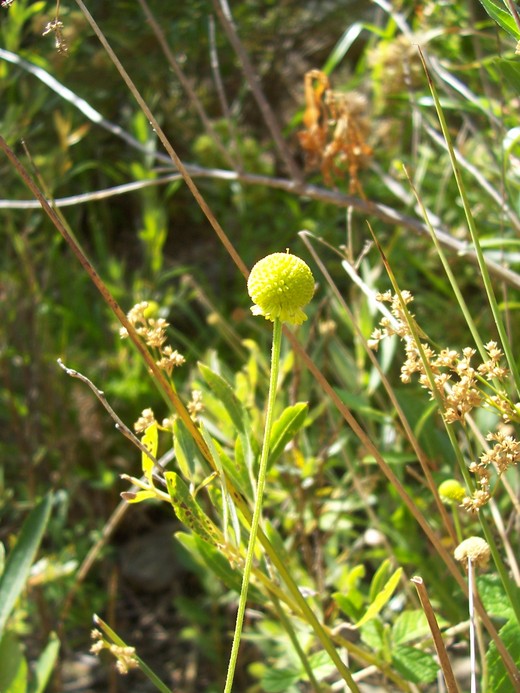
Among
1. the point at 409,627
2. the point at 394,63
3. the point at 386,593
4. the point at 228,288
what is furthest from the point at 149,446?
the point at 228,288

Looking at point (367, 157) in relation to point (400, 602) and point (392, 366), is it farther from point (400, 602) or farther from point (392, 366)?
point (400, 602)

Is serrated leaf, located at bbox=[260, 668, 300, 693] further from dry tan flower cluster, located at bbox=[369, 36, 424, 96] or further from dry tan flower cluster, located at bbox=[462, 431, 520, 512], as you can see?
dry tan flower cluster, located at bbox=[369, 36, 424, 96]

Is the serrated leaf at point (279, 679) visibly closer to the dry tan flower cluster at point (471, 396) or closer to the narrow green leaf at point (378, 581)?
the narrow green leaf at point (378, 581)

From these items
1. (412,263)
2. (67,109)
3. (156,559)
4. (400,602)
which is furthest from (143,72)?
(400,602)

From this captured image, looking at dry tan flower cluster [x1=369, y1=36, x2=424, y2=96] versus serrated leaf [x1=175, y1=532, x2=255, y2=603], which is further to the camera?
dry tan flower cluster [x1=369, y1=36, x2=424, y2=96]

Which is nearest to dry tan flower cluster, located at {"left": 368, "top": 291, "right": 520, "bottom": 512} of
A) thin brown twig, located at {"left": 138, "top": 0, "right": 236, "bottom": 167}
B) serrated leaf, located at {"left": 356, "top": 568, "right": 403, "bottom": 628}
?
serrated leaf, located at {"left": 356, "top": 568, "right": 403, "bottom": 628}

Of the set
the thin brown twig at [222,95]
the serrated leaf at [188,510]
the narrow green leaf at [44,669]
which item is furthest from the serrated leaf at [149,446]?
the thin brown twig at [222,95]

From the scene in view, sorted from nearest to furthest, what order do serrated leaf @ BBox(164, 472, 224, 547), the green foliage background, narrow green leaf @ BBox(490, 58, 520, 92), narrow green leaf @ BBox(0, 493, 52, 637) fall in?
serrated leaf @ BBox(164, 472, 224, 547) < narrow green leaf @ BBox(490, 58, 520, 92) < narrow green leaf @ BBox(0, 493, 52, 637) < the green foliage background
